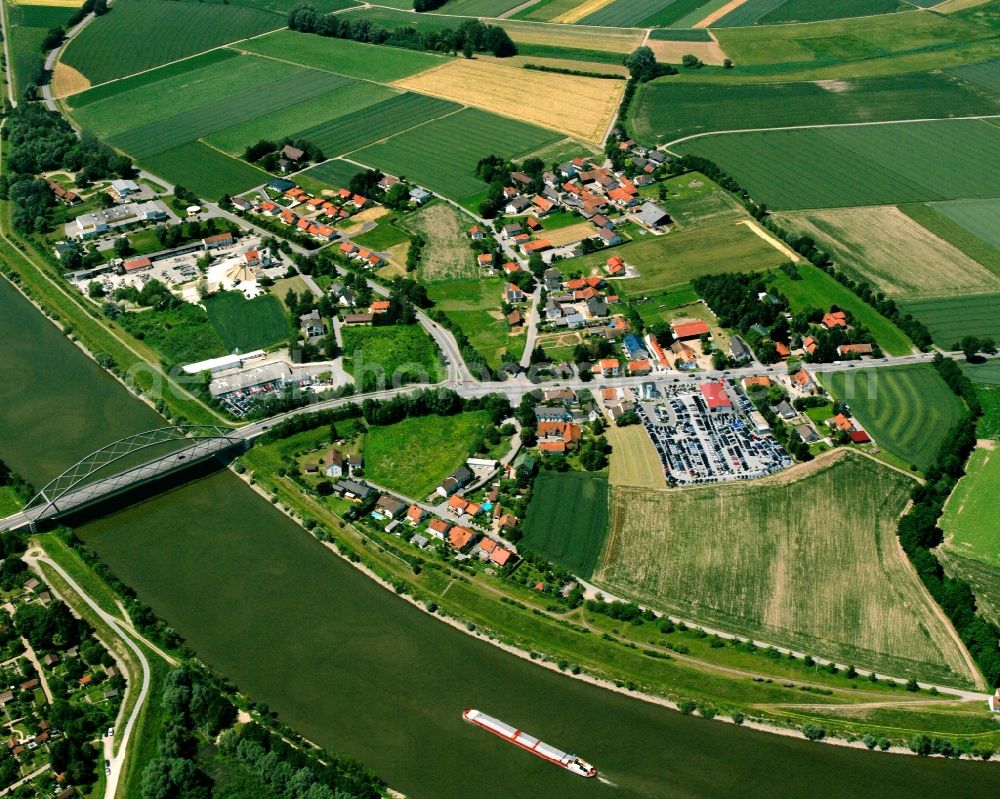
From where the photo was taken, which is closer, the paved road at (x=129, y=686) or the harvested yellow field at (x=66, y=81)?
the paved road at (x=129, y=686)

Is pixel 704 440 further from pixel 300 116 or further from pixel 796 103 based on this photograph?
pixel 300 116

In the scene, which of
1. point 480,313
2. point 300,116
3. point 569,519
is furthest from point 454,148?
point 569,519

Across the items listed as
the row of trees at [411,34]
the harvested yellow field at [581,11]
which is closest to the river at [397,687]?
the row of trees at [411,34]

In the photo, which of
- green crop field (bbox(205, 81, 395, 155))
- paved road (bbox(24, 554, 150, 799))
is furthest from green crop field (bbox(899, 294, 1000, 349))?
green crop field (bbox(205, 81, 395, 155))

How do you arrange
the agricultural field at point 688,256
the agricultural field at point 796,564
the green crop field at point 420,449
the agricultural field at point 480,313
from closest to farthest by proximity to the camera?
the agricultural field at point 796,564 → the green crop field at point 420,449 → the agricultural field at point 480,313 → the agricultural field at point 688,256

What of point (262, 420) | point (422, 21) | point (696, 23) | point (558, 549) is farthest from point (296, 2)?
point (558, 549)

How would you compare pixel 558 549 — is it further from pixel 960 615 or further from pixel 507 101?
pixel 507 101

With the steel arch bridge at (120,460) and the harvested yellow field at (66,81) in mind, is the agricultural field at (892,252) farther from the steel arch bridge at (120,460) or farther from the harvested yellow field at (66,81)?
the harvested yellow field at (66,81)
